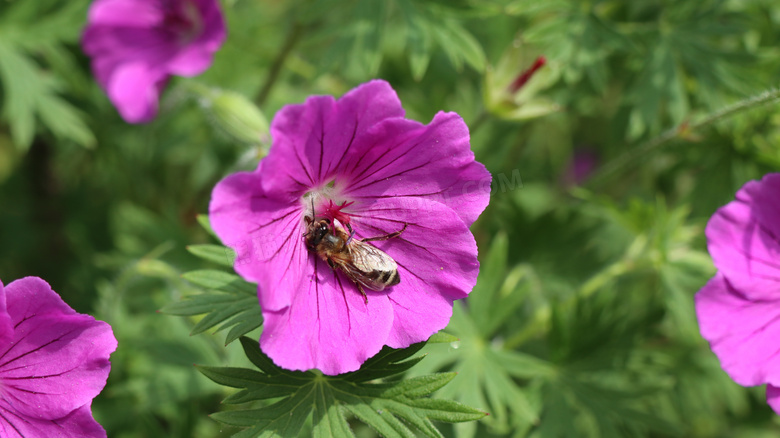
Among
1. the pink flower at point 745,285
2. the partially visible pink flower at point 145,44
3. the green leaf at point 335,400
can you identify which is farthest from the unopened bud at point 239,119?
the pink flower at point 745,285

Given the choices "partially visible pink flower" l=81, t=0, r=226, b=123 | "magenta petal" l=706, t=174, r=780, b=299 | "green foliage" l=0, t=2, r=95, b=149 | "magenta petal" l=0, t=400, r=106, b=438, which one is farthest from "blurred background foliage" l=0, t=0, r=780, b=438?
"magenta petal" l=0, t=400, r=106, b=438

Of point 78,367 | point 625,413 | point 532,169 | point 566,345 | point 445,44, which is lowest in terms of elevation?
point 625,413

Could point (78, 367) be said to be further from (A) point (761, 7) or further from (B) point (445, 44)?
(A) point (761, 7)

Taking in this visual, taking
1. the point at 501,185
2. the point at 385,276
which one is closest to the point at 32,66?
the point at 501,185

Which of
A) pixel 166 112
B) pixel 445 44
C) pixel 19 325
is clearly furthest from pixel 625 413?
pixel 166 112

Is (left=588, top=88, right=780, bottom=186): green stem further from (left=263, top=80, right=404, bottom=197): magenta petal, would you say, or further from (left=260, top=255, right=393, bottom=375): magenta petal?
(left=260, top=255, right=393, bottom=375): magenta petal

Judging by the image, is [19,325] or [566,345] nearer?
[19,325]

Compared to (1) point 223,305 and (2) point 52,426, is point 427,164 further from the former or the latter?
(2) point 52,426

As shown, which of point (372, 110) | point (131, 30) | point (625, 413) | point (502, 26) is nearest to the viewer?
point (372, 110)
